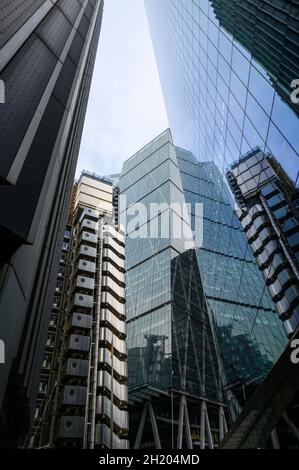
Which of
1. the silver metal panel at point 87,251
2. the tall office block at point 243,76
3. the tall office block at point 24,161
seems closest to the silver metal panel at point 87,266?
the silver metal panel at point 87,251

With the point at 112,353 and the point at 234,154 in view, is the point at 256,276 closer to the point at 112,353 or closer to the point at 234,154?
the point at 234,154

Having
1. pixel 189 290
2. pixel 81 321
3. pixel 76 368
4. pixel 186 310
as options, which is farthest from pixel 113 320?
pixel 189 290

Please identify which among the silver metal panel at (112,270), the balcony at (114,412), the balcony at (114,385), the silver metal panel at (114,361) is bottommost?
the balcony at (114,412)

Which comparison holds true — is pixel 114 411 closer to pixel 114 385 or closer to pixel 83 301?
pixel 114 385

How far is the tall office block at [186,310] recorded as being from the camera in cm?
2948

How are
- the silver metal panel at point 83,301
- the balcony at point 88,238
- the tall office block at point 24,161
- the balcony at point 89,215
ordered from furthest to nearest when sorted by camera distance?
the balcony at point 89,215, the balcony at point 88,238, the silver metal panel at point 83,301, the tall office block at point 24,161

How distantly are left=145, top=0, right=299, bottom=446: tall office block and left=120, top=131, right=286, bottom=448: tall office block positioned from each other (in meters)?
1.30

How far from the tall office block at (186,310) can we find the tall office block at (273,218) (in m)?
1.56

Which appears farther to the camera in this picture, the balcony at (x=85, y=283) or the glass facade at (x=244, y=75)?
the balcony at (x=85, y=283)

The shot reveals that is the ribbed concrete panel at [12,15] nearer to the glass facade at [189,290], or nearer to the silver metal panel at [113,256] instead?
the glass facade at [189,290]

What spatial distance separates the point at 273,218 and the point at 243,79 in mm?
9749

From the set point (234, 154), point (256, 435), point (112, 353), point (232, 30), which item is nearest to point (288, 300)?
point (234, 154)

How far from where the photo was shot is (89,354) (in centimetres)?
3709

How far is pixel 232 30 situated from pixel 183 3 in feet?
54.2
